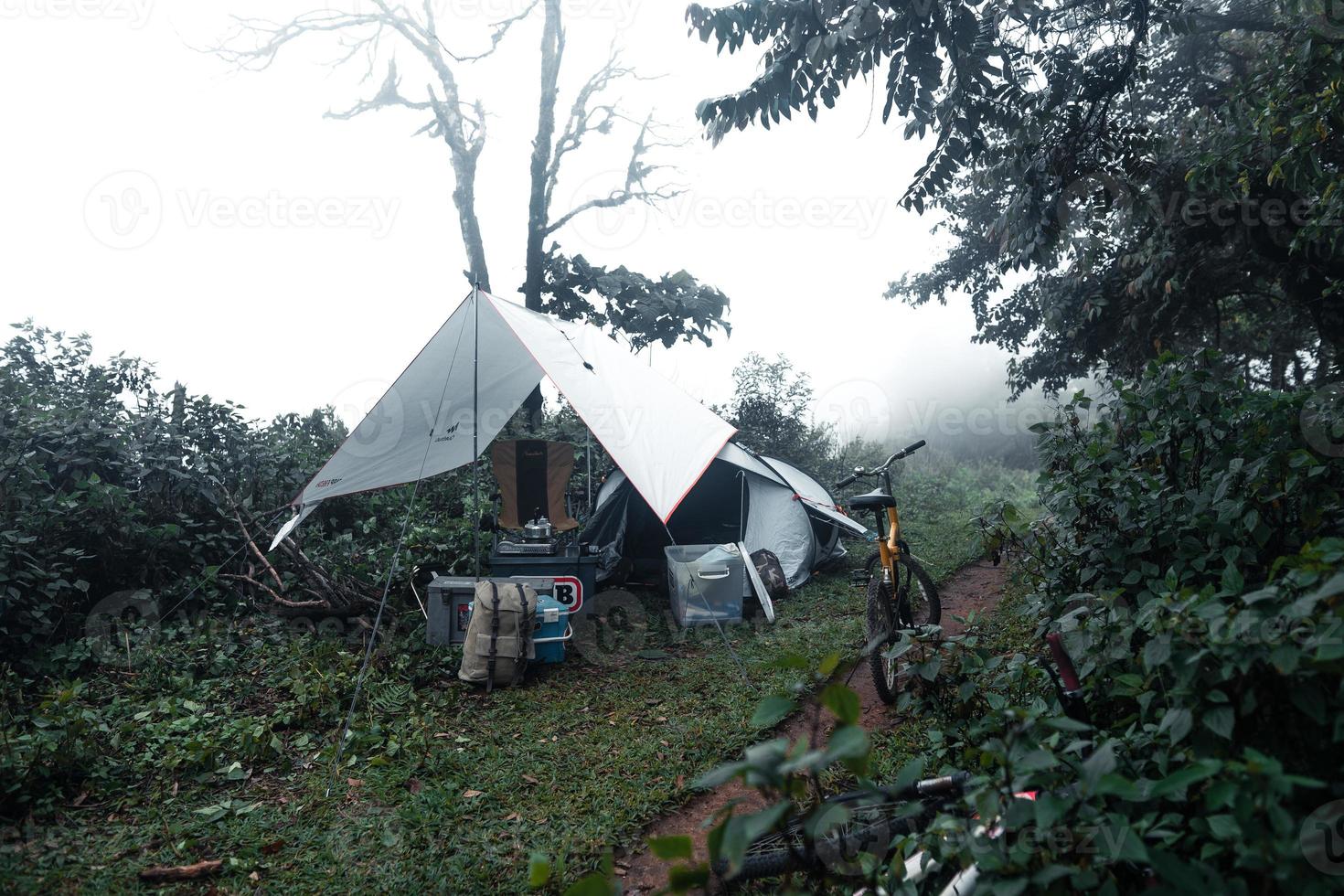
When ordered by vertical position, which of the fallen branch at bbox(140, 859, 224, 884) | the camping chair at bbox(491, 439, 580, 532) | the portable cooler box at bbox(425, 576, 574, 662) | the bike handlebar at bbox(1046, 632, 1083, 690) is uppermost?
the camping chair at bbox(491, 439, 580, 532)

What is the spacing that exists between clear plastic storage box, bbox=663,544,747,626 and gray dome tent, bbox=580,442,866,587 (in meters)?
0.81

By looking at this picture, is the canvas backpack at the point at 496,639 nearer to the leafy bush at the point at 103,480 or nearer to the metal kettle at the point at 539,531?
the metal kettle at the point at 539,531

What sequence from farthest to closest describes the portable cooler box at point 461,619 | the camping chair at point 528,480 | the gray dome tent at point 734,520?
the gray dome tent at point 734,520
the camping chair at point 528,480
the portable cooler box at point 461,619

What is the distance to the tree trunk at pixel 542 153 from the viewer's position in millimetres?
8625

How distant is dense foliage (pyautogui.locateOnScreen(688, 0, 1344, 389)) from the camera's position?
3.29m

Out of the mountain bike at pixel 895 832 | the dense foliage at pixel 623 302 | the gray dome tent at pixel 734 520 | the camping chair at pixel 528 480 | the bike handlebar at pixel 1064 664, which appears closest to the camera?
the mountain bike at pixel 895 832

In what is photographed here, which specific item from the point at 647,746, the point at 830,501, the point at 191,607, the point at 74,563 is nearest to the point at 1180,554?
the point at 647,746

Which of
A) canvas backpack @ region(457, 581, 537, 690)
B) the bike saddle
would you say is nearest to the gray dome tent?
canvas backpack @ region(457, 581, 537, 690)

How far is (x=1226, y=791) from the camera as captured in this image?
91 cm

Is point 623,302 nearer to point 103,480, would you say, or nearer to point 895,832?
point 103,480

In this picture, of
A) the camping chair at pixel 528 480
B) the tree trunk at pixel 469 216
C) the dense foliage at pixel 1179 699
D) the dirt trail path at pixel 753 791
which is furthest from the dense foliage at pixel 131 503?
the tree trunk at pixel 469 216

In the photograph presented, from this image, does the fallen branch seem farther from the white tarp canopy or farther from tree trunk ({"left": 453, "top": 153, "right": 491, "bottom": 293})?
tree trunk ({"left": 453, "top": 153, "right": 491, "bottom": 293})

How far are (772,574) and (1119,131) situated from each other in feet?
12.0

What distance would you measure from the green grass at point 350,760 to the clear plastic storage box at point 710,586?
45 centimetres
